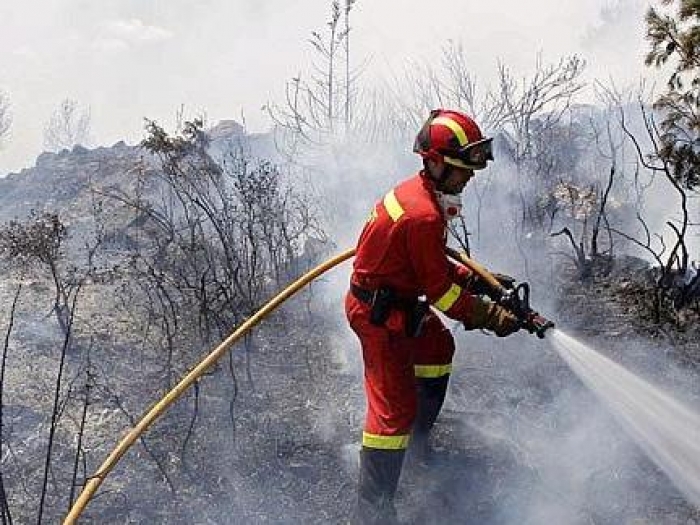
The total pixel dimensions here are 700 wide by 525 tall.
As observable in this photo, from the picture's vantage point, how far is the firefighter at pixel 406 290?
3332 millimetres

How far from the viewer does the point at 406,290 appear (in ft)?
11.7

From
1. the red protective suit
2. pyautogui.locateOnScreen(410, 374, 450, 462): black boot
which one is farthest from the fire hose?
pyautogui.locateOnScreen(410, 374, 450, 462): black boot

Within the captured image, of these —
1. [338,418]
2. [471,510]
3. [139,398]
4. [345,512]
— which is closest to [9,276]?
[139,398]

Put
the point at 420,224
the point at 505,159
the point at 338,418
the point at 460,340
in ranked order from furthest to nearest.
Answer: the point at 505,159 → the point at 460,340 → the point at 338,418 → the point at 420,224

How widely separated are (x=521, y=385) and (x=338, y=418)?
138 centimetres

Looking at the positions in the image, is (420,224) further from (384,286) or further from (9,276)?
(9,276)

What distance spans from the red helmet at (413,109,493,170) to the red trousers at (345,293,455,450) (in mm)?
759

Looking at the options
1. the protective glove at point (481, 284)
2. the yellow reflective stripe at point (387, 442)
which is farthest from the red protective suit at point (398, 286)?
the protective glove at point (481, 284)

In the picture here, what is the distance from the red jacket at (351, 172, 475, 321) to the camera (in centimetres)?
328

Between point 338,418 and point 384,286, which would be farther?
point 338,418

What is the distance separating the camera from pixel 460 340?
21.4 feet

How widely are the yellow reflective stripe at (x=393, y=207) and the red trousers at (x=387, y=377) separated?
0.48 metres

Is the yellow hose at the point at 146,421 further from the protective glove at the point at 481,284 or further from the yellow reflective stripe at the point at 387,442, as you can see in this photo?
the yellow reflective stripe at the point at 387,442

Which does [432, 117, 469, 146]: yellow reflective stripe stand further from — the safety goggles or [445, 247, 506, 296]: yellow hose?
[445, 247, 506, 296]: yellow hose
